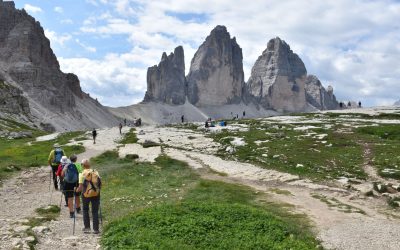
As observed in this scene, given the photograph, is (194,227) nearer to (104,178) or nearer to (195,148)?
(104,178)

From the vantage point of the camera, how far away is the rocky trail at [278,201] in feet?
68.7

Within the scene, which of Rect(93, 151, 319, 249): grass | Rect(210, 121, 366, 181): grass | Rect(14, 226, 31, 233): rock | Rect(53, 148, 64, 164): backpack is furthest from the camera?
Rect(210, 121, 366, 181): grass

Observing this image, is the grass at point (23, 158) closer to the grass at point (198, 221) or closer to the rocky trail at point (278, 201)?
the rocky trail at point (278, 201)

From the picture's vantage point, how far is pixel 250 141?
218 feet

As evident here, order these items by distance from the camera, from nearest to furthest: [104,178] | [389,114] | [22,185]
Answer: [22,185] < [104,178] < [389,114]

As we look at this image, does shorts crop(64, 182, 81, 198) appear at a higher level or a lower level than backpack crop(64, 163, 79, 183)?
lower

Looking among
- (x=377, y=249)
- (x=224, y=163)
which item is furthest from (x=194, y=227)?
(x=224, y=163)

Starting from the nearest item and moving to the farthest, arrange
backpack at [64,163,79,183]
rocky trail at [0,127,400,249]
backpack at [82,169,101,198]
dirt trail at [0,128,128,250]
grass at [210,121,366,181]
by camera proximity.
A: dirt trail at [0,128,128,250] → rocky trail at [0,127,400,249] → backpack at [82,169,101,198] → backpack at [64,163,79,183] → grass at [210,121,366,181]

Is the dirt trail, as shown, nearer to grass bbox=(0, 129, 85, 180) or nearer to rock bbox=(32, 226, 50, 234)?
rock bbox=(32, 226, 50, 234)

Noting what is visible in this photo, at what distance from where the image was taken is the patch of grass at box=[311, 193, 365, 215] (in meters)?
28.2

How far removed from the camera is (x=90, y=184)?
2173 cm

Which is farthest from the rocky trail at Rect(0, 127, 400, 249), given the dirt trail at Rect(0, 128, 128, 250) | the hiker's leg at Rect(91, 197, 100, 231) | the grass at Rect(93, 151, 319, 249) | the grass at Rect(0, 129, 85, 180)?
the grass at Rect(0, 129, 85, 180)

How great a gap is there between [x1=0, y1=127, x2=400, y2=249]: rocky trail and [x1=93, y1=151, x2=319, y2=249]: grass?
1.34m

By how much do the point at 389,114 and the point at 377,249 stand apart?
101 m
